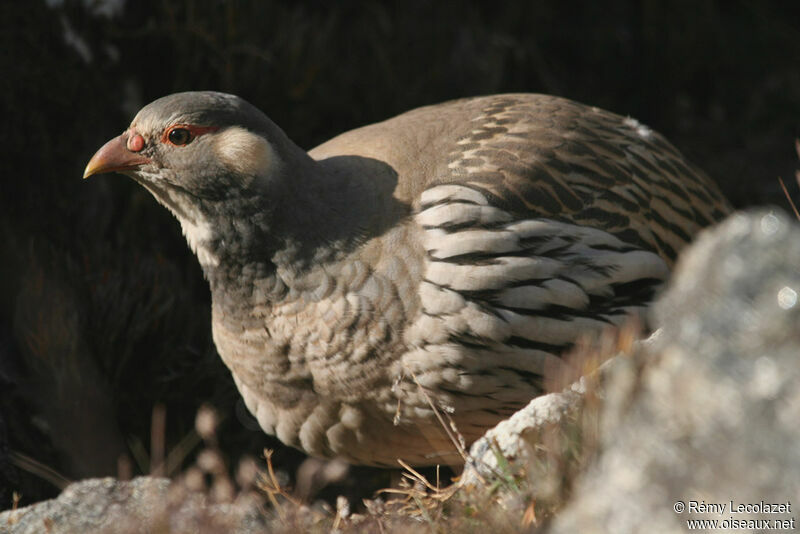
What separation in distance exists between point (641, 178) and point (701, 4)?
15.5 ft

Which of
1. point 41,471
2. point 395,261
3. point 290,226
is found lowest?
point 41,471

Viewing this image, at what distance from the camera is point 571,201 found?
4.52m

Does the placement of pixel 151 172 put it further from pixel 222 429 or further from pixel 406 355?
pixel 222 429

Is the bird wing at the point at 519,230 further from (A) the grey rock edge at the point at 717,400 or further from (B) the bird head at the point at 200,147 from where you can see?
(A) the grey rock edge at the point at 717,400

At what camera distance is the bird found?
422cm

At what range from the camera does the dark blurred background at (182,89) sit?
5.56 metres

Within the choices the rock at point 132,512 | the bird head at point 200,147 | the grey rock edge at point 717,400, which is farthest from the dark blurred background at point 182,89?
the grey rock edge at point 717,400

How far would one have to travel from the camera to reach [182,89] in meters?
6.98

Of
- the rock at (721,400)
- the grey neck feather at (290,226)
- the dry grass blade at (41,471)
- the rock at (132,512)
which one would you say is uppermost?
the rock at (721,400)

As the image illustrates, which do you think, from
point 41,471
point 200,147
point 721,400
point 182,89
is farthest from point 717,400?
point 182,89

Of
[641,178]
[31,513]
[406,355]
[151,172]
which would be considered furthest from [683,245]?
[31,513]

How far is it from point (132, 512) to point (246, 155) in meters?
1.77

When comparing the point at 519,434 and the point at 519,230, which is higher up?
the point at 519,230

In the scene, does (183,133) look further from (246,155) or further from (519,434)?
(519,434)
